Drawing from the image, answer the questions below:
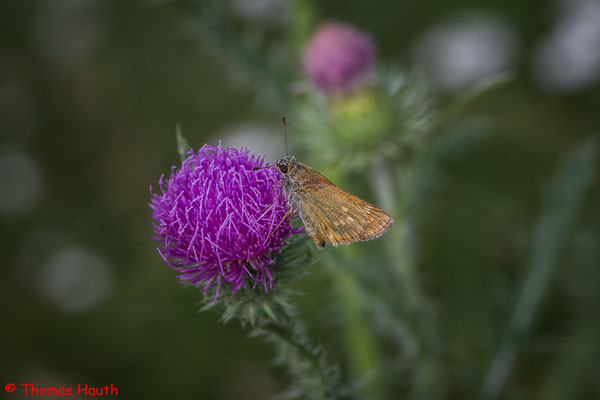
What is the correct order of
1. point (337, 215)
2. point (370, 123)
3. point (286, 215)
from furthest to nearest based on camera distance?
point (370, 123) → point (337, 215) → point (286, 215)

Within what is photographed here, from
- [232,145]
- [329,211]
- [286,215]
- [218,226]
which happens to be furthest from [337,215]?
[232,145]

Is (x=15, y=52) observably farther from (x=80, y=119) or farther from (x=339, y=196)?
(x=339, y=196)

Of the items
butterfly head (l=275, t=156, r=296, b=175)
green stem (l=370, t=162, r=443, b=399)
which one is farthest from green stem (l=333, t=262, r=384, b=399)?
butterfly head (l=275, t=156, r=296, b=175)

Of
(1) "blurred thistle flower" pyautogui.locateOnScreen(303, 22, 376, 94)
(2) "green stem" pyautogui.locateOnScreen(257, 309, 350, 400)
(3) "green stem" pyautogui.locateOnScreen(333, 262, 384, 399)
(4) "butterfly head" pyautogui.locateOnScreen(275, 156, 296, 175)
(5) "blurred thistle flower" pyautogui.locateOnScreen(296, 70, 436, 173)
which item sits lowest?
(2) "green stem" pyautogui.locateOnScreen(257, 309, 350, 400)

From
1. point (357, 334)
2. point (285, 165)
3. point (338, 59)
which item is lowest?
point (357, 334)

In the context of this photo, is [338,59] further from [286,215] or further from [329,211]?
A: [286,215]

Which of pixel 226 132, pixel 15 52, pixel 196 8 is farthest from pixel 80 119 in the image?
pixel 196 8

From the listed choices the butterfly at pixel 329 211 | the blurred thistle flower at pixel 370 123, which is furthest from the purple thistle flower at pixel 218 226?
the blurred thistle flower at pixel 370 123

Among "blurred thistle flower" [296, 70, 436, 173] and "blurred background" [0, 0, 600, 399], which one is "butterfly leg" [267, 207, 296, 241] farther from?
"blurred thistle flower" [296, 70, 436, 173]
